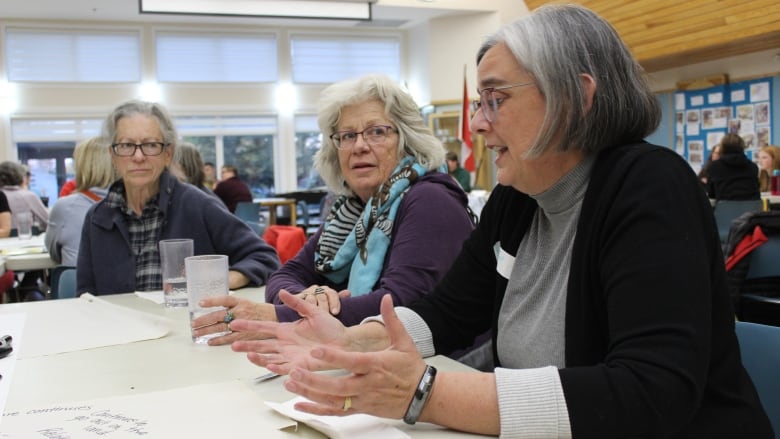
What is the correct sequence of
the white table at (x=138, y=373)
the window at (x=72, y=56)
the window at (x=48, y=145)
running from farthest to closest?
the window at (x=48, y=145)
the window at (x=72, y=56)
the white table at (x=138, y=373)

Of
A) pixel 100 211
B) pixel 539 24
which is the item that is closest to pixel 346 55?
pixel 100 211

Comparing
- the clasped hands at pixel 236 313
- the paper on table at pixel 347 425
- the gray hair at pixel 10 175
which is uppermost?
the gray hair at pixel 10 175

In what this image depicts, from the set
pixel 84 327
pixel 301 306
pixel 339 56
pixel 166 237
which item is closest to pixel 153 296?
pixel 166 237

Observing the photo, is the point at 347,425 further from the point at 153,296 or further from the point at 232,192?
the point at 232,192

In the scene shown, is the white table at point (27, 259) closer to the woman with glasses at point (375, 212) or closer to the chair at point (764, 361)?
the woman with glasses at point (375, 212)

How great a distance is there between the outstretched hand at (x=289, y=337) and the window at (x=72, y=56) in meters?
12.0

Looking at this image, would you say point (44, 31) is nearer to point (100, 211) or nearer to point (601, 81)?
point (100, 211)

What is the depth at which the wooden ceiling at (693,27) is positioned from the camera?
23.5 feet

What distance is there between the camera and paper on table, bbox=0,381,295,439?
33.8 inches

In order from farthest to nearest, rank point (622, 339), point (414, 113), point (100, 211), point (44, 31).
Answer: point (44, 31), point (100, 211), point (414, 113), point (622, 339)

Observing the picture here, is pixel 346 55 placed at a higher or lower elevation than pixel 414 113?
higher

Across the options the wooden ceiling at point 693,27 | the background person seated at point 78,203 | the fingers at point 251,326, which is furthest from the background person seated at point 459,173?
the fingers at point 251,326

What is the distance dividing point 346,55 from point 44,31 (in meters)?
5.40

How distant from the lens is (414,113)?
79.7 inches
